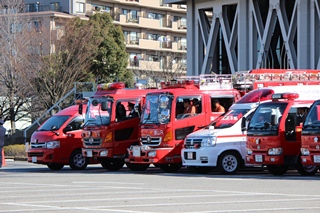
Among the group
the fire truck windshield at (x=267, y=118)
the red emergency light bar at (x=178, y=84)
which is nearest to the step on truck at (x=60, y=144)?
the red emergency light bar at (x=178, y=84)

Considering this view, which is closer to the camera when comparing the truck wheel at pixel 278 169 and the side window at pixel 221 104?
the truck wheel at pixel 278 169

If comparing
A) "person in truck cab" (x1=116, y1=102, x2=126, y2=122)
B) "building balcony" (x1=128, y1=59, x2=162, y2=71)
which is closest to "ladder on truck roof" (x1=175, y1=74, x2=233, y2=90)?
"person in truck cab" (x1=116, y1=102, x2=126, y2=122)

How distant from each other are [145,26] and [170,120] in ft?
167

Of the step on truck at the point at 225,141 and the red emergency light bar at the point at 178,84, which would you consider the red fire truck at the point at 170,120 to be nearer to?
the red emergency light bar at the point at 178,84

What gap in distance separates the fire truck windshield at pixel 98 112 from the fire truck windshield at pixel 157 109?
5.21ft

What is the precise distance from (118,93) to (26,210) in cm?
1412

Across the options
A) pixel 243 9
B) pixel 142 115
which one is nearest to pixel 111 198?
pixel 142 115

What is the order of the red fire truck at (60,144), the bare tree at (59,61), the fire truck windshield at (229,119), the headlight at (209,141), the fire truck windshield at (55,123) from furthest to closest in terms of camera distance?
the bare tree at (59,61)
the fire truck windshield at (55,123)
the red fire truck at (60,144)
the fire truck windshield at (229,119)
the headlight at (209,141)

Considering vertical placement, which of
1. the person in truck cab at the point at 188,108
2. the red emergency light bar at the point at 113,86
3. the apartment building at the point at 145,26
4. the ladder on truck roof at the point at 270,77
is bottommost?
the person in truck cab at the point at 188,108

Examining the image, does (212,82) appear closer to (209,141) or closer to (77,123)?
(209,141)

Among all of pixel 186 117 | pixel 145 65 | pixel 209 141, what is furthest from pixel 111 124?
pixel 145 65

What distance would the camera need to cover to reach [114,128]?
27969 millimetres

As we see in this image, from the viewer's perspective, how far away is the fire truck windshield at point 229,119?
25.3 metres

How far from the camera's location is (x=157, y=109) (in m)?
26.5
